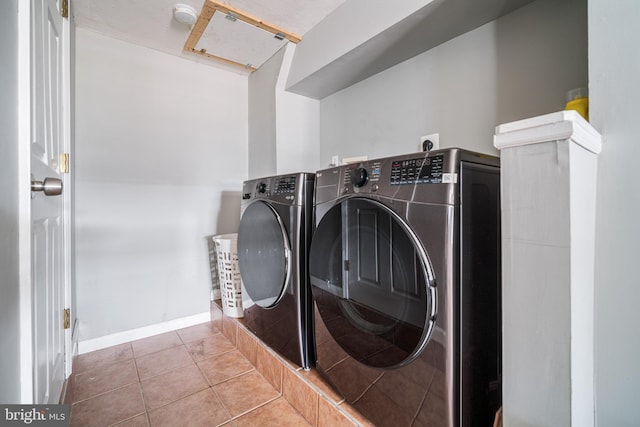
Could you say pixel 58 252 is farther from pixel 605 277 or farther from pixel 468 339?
pixel 605 277

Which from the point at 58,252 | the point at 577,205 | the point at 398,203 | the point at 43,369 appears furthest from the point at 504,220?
the point at 58,252

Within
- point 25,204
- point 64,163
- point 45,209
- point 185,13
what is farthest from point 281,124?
point 25,204

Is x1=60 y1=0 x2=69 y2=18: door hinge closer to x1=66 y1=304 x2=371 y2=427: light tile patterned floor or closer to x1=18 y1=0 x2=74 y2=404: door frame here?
x1=18 y1=0 x2=74 y2=404: door frame

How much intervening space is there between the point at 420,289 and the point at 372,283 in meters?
0.21

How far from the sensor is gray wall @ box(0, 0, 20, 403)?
54 cm

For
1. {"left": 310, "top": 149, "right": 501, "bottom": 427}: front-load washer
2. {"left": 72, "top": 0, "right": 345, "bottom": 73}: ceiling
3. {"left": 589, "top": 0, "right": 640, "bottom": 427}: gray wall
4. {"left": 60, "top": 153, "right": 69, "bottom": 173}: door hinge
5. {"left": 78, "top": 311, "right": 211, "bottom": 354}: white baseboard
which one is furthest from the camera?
{"left": 78, "top": 311, "right": 211, "bottom": 354}: white baseboard

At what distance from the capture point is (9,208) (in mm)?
572

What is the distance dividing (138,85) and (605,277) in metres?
2.58

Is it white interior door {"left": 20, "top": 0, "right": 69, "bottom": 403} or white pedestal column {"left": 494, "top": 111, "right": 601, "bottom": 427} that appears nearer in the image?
white pedestal column {"left": 494, "top": 111, "right": 601, "bottom": 427}

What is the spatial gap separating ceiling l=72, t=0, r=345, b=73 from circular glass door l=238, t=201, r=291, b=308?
1.13 m

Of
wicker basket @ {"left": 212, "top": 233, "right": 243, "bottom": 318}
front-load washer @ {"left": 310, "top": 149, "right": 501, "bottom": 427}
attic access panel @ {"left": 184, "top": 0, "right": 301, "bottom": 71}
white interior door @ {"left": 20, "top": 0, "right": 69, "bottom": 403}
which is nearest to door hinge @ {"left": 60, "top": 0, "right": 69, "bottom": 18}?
white interior door @ {"left": 20, "top": 0, "right": 69, "bottom": 403}

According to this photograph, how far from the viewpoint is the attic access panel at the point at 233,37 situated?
160 centimetres

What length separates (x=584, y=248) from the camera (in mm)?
578

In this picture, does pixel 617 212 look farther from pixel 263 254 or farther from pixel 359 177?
pixel 263 254
